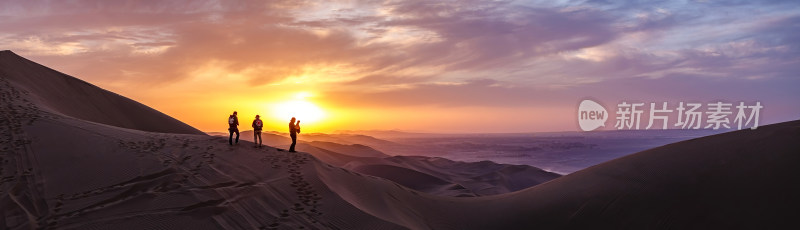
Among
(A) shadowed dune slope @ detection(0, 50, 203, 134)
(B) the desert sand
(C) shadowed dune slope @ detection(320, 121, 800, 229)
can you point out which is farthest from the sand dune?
(A) shadowed dune slope @ detection(0, 50, 203, 134)

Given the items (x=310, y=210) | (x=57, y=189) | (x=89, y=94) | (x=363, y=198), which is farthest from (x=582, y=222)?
(x=89, y=94)

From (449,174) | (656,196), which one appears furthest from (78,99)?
(656,196)

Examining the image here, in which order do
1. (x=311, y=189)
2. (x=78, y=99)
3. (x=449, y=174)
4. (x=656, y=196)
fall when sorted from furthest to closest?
(x=449, y=174) < (x=78, y=99) < (x=311, y=189) < (x=656, y=196)

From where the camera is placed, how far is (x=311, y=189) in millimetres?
11328

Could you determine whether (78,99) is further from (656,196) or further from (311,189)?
(656,196)

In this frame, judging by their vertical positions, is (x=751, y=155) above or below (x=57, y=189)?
above

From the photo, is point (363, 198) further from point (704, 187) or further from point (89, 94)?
point (89, 94)

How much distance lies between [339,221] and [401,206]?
290 centimetres

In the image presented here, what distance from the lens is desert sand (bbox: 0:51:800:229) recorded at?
881 centimetres

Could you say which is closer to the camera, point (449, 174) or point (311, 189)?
point (311, 189)

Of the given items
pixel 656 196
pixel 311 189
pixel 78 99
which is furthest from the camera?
pixel 78 99

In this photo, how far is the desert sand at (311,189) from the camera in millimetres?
8812

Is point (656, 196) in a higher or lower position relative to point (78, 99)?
lower

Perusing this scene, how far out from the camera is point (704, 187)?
33.3 ft
